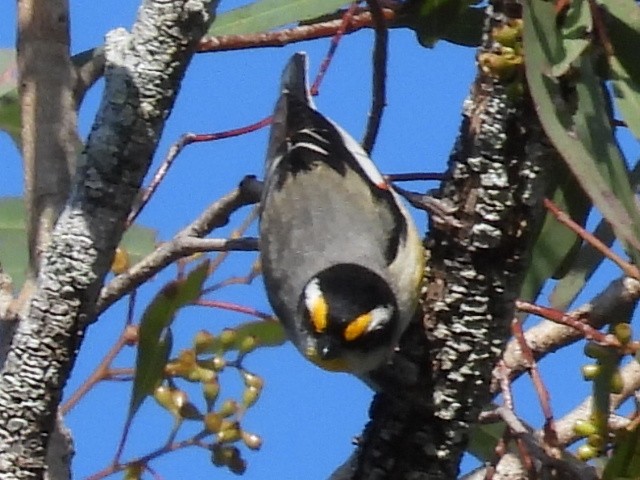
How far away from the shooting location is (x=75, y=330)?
1.07 m

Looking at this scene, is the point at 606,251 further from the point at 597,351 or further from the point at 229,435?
the point at 229,435

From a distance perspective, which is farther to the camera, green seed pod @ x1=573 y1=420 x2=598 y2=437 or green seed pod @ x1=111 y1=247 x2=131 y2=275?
green seed pod @ x1=111 y1=247 x2=131 y2=275

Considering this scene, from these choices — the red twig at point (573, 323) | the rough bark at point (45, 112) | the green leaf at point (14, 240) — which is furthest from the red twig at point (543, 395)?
the green leaf at point (14, 240)

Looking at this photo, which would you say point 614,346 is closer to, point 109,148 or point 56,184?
point 109,148

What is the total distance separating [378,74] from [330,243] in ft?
1.45

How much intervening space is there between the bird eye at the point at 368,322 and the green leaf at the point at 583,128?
41cm

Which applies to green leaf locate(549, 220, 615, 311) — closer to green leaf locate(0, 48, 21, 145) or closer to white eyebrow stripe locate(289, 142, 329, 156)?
white eyebrow stripe locate(289, 142, 329, 156)

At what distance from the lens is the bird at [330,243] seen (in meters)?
1.52

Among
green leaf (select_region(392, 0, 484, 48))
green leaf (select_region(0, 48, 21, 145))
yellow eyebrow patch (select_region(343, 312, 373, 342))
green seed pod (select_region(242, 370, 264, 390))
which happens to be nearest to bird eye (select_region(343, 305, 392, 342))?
yellow eyebrow patch (select_region(343, 312, 373, 342))

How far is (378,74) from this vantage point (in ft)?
4.67

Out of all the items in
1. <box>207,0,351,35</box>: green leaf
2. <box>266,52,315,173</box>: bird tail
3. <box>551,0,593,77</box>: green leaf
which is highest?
<box>266,52,315,173</box>: bird tail

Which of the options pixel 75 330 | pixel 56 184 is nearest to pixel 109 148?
pixel 75 330

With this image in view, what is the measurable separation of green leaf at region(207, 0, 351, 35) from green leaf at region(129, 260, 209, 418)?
303mm

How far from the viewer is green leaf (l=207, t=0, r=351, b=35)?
1.48 metres
